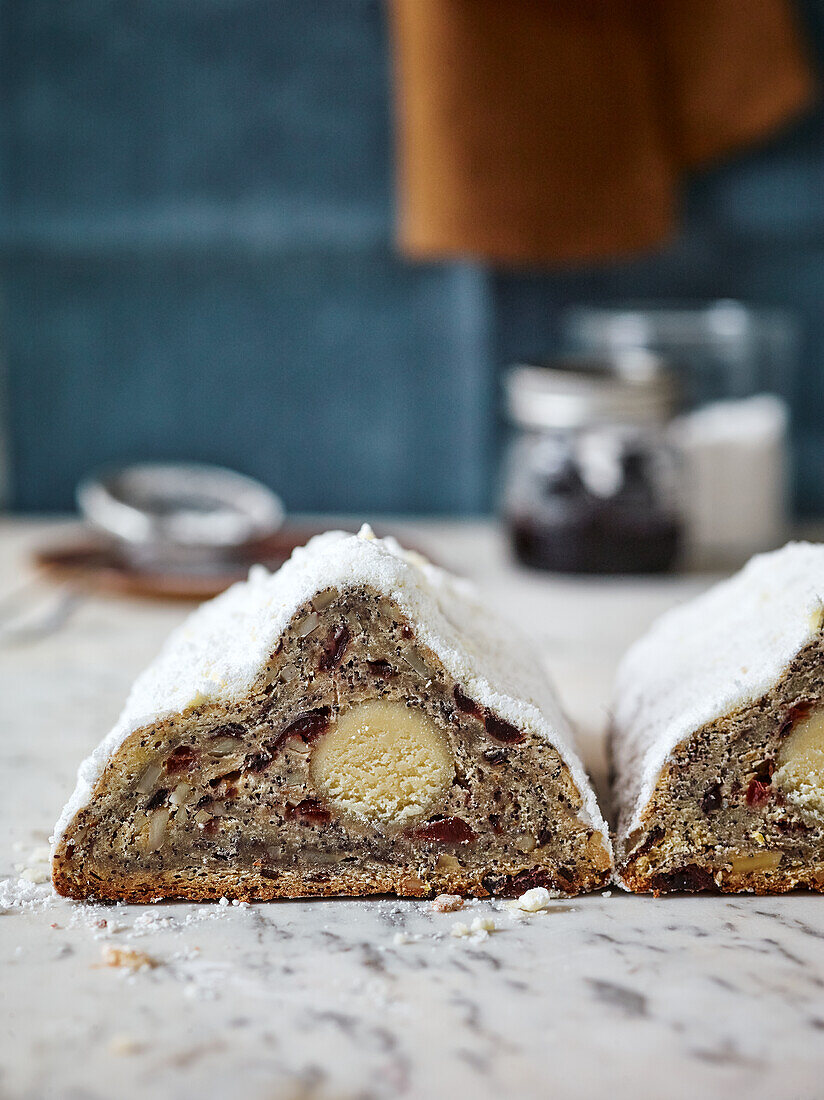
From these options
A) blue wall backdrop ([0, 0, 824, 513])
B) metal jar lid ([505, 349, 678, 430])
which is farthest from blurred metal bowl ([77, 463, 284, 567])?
metal jar lid ([505, 349, 678, 430])

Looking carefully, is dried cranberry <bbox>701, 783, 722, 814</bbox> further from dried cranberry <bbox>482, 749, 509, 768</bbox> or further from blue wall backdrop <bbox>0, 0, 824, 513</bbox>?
blue wall backdrop <bbox>0, 0, 824, 513</bbox>

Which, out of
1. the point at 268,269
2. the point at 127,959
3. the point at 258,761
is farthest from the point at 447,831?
the point at 268,269

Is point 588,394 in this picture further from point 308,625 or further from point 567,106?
point 308,625

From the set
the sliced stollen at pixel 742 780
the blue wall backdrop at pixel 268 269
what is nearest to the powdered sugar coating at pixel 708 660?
the sliced stollen at pixel 742 780

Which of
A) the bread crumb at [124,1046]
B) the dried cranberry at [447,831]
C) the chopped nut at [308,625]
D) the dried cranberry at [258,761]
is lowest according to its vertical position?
the bread crumb at [124,1046]

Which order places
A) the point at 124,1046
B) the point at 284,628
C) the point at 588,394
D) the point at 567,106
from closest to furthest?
the point at 124,1046
the point at 284,628
the point at 588,394
the point at 567,106

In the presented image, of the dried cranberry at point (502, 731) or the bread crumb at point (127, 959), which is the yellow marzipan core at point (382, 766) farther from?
the bread crumb at point (127, 959)
